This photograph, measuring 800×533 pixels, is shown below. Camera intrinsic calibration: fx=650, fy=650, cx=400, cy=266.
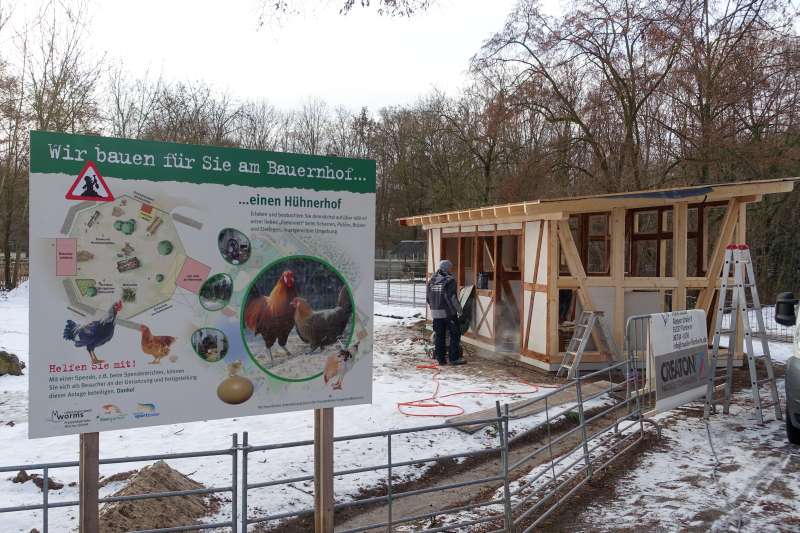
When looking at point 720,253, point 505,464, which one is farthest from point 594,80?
point 505,464

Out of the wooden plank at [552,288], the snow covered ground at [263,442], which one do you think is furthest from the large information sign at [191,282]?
the wooden plank at [552,288]

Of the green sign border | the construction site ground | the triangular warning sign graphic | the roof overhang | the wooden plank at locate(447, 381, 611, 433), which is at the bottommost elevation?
the construction site ground

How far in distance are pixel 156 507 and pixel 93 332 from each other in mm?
2361

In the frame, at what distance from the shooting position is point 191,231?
3.27 metres

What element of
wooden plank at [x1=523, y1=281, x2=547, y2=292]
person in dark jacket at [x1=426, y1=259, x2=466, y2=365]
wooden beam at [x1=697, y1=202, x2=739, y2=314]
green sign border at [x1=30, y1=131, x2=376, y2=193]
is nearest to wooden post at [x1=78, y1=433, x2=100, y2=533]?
green sign border at [x1=30, y1=131, x2=376, y2=193]

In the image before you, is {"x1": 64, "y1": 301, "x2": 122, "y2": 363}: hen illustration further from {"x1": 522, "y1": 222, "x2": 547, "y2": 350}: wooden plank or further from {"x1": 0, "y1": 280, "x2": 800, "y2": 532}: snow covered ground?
{"x1": 522, "y1": 222, "x2": 547, "y2": 350}: wooden plank

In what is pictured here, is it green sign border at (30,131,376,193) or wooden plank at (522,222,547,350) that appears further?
wooden plank at (522,222,547,350)

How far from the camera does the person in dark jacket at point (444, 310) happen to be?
11.9 meters

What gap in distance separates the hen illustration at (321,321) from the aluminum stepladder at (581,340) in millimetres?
7835

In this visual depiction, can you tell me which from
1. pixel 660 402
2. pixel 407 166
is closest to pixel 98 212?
pixel 660 402

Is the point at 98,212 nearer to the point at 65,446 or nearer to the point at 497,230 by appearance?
the point at 65,446

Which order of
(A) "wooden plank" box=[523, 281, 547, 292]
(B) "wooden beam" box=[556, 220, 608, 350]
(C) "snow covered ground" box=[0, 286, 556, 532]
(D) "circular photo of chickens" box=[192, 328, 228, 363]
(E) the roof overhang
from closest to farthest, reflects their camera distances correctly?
(D) "circular photo of chickens" box=[192, 328, 228, 363] → (C) "snow covered ground" box=[0, 286, 556, 532] → (E) the roof overhang → (B) "wooden beam" box=[556, 220, 608, 350] → (A) "wooden plank" box=[523, 281, 547, 292]

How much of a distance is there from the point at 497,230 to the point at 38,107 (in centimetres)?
1731

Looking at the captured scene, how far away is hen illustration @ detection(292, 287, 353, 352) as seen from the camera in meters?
3.56
